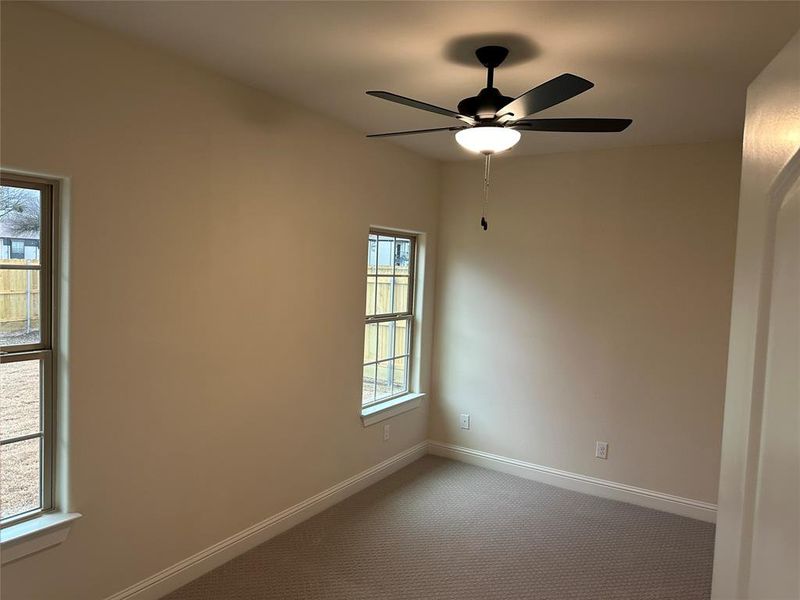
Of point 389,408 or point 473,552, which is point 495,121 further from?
point 389,408

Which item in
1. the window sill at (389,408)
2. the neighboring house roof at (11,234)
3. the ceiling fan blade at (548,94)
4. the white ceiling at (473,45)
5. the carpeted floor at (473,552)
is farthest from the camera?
the window sill at (389,408)

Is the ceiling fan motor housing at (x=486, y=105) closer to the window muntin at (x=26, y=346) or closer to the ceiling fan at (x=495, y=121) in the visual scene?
the ceiling fan at (x=495, y=121)

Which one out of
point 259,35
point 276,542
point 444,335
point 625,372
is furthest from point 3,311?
point 625,372

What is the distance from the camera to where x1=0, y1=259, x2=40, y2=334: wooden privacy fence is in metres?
2.07

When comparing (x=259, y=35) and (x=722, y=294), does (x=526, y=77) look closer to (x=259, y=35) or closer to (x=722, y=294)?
(x=259, y=35)

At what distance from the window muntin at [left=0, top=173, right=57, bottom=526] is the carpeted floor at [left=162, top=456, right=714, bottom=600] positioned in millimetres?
898

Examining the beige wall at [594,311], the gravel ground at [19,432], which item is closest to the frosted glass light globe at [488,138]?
the gravel ground at [19,432]

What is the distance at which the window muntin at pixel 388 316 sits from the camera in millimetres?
4078

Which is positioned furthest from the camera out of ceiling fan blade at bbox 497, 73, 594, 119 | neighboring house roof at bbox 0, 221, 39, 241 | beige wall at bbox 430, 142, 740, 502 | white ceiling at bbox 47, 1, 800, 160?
beige wall at bbox 430, 142, 740, 502

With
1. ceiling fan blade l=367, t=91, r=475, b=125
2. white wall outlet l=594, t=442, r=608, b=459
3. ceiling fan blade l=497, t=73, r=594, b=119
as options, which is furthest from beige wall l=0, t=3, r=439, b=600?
white wall outlet l=594, t=442, r=608, b=459

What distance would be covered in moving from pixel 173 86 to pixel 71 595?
7.18 ft

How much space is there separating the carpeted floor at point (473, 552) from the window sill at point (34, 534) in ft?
2.32

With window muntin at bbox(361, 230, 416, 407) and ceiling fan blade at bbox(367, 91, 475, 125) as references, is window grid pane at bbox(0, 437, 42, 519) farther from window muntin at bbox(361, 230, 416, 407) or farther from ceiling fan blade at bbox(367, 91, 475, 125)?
window muntin at bbox(361, 230, 416, 407)

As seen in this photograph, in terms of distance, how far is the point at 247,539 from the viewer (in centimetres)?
305
